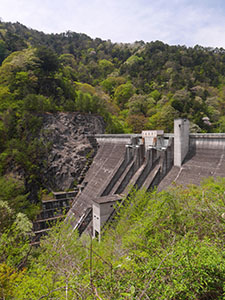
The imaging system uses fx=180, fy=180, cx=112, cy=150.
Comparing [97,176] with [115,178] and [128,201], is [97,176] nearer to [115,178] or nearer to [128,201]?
[115,178]

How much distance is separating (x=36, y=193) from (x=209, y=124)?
3406 centimetres

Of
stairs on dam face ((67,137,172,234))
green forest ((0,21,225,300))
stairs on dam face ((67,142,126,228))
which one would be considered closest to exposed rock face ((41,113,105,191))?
green forest ((0,21,225,300))

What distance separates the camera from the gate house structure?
574 inches

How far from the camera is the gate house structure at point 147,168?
47.9ft

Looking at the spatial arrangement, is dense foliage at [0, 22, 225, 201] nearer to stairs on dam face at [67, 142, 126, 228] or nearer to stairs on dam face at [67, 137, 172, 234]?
stairs on dam face at [67, 142, 126, 228]

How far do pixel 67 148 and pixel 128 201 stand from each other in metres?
→ 14.4

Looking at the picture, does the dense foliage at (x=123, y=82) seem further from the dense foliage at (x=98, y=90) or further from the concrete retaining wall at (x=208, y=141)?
the concrete retaining wall at (x=208, y=141)

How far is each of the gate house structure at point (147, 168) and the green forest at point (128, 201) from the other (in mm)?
1905

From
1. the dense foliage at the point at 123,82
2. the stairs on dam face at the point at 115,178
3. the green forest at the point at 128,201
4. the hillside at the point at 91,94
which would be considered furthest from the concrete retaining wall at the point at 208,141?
the dense foliage at the point at 123,82

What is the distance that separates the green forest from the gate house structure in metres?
1.91

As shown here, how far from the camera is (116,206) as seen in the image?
15.1 m

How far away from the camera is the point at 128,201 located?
13461 millimetres

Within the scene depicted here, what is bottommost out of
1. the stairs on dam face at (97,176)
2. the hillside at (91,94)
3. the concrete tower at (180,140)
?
the stairs on dam face at (97,176)

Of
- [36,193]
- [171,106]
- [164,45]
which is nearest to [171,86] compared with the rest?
[171,106]
